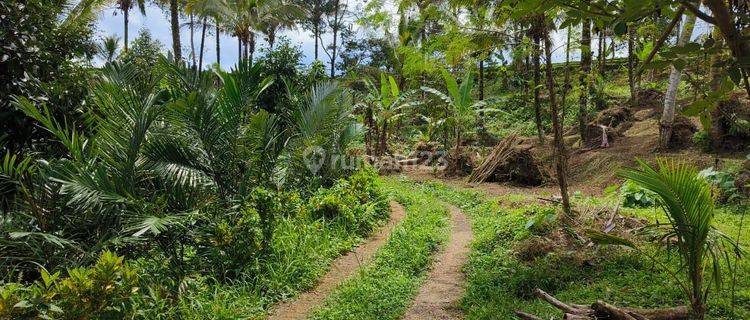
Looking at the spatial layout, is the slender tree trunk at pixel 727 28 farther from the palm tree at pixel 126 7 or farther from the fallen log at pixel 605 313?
the palm tree at pixel 126 7

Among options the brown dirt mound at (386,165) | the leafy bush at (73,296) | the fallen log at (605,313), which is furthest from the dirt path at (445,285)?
the brown dirt mound at (386,165)

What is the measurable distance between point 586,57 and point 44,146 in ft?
35.8

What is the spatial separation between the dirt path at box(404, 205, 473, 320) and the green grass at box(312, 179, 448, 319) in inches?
4.6

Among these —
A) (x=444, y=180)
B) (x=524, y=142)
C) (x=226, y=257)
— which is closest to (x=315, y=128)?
(x=226, y=257)

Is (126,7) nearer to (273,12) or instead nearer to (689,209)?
(273,12)

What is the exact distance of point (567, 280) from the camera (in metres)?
4.70

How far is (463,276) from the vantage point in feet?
18.3

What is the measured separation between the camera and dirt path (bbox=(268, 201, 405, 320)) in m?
4.73

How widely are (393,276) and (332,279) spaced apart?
0.71m

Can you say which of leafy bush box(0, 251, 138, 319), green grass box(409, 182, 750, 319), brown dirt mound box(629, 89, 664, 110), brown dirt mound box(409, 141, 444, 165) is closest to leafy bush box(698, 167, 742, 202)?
green grass box(409, 182, 750, 319)

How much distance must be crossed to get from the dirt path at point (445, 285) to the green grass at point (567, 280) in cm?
13

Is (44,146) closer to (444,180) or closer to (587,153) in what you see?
(444,180)

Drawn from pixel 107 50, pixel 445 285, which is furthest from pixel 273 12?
pixel 445 285

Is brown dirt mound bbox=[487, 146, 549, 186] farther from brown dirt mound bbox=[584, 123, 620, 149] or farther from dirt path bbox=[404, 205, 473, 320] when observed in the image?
dirt path bbox=[404, 205, 473, 320]
